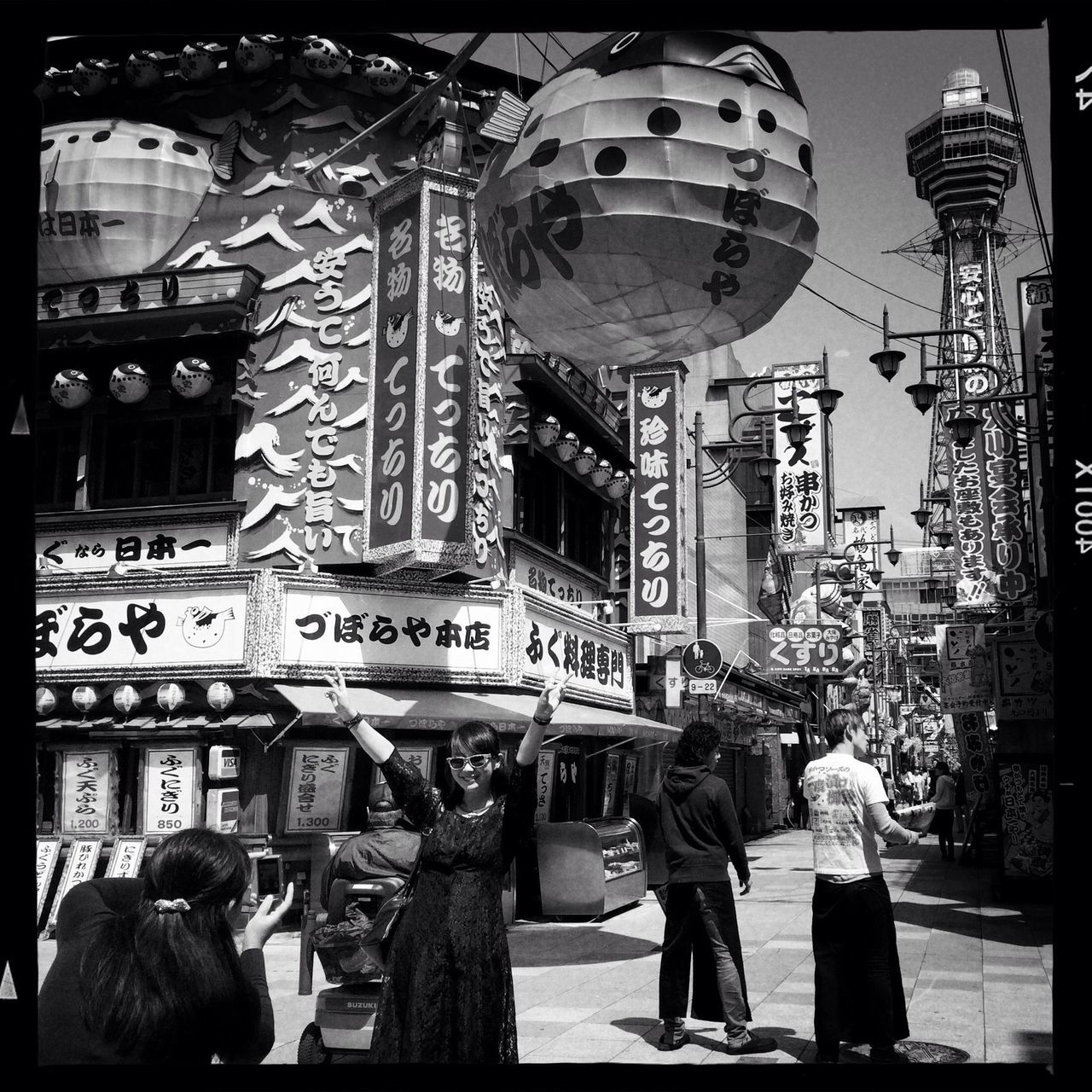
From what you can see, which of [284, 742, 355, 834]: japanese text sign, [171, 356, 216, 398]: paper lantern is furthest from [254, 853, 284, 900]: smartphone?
[171, 356, 216, 398]: paper lantern

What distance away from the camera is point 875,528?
46.5 meters

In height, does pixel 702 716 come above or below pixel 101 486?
below

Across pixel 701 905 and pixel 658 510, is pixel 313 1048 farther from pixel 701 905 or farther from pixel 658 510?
pixel 658 510

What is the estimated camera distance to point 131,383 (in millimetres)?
15336

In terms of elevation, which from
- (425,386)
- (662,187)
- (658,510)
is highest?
(425,386)

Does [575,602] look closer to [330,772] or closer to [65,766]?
[330,772]

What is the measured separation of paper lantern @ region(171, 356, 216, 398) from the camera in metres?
15.4

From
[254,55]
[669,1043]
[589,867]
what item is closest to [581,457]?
[254,55]

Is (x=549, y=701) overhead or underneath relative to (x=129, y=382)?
underneath

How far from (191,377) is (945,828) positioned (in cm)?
1667

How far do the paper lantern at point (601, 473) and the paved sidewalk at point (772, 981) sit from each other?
7586 mm

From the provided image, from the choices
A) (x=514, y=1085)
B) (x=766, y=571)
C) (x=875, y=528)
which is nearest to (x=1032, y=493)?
(x=514, y=1085)

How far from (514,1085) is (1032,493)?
1481 cm

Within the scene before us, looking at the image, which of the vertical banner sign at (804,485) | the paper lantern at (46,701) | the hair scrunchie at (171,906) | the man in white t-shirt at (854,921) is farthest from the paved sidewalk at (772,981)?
the vertical banner sign at (804,485)
